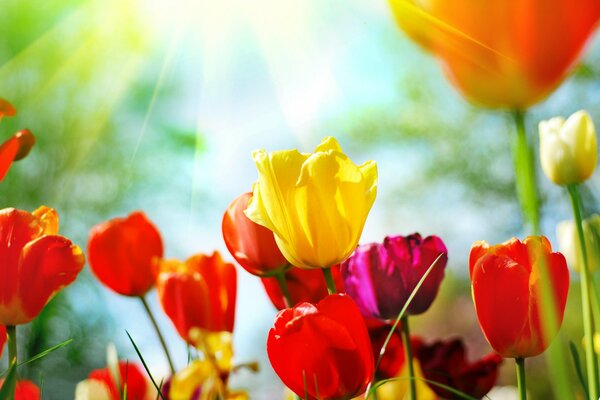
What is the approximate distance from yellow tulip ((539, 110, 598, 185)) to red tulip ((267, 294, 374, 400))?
180mm

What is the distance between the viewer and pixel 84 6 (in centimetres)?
500

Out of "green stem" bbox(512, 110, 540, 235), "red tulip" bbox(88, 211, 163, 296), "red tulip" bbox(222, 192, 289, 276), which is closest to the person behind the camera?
"green stem" bbox(512, 110, 540, 235)

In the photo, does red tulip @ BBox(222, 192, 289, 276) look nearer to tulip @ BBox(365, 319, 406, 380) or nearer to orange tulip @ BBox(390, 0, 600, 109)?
tulip @ BBox(365, 319, 406, 380)

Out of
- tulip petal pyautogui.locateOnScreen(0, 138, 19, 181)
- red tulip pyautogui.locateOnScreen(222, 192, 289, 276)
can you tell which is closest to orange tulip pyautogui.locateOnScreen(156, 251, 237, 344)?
red tulip pyautogui.locateOnScreen(222, 192, 289, 276)

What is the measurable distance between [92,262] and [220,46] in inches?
172

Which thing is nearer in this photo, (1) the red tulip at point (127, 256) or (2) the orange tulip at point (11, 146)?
Result: (2) the orange tulip at point (11, 146)

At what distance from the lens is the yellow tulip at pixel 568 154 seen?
47cm

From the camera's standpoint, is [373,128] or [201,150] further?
[373,128]

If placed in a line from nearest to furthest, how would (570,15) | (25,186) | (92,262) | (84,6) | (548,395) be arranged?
1. (570,15)
2. (92,262)
3. (548,395)
4. (25,186)
5. (84,6)

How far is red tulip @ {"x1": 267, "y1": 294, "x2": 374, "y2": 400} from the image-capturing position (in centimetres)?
36

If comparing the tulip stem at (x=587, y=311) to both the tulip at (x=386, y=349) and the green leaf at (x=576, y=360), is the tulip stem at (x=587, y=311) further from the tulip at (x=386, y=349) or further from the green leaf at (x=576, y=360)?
the tulip at (x=386, y=349)

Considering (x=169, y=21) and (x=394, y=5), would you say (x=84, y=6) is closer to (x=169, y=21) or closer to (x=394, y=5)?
(x=169, y=21)

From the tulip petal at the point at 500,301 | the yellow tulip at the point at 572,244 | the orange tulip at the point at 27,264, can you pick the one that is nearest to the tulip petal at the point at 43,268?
the orange tulip at the point at 27,264

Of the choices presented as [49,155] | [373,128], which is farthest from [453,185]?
[49,155]
